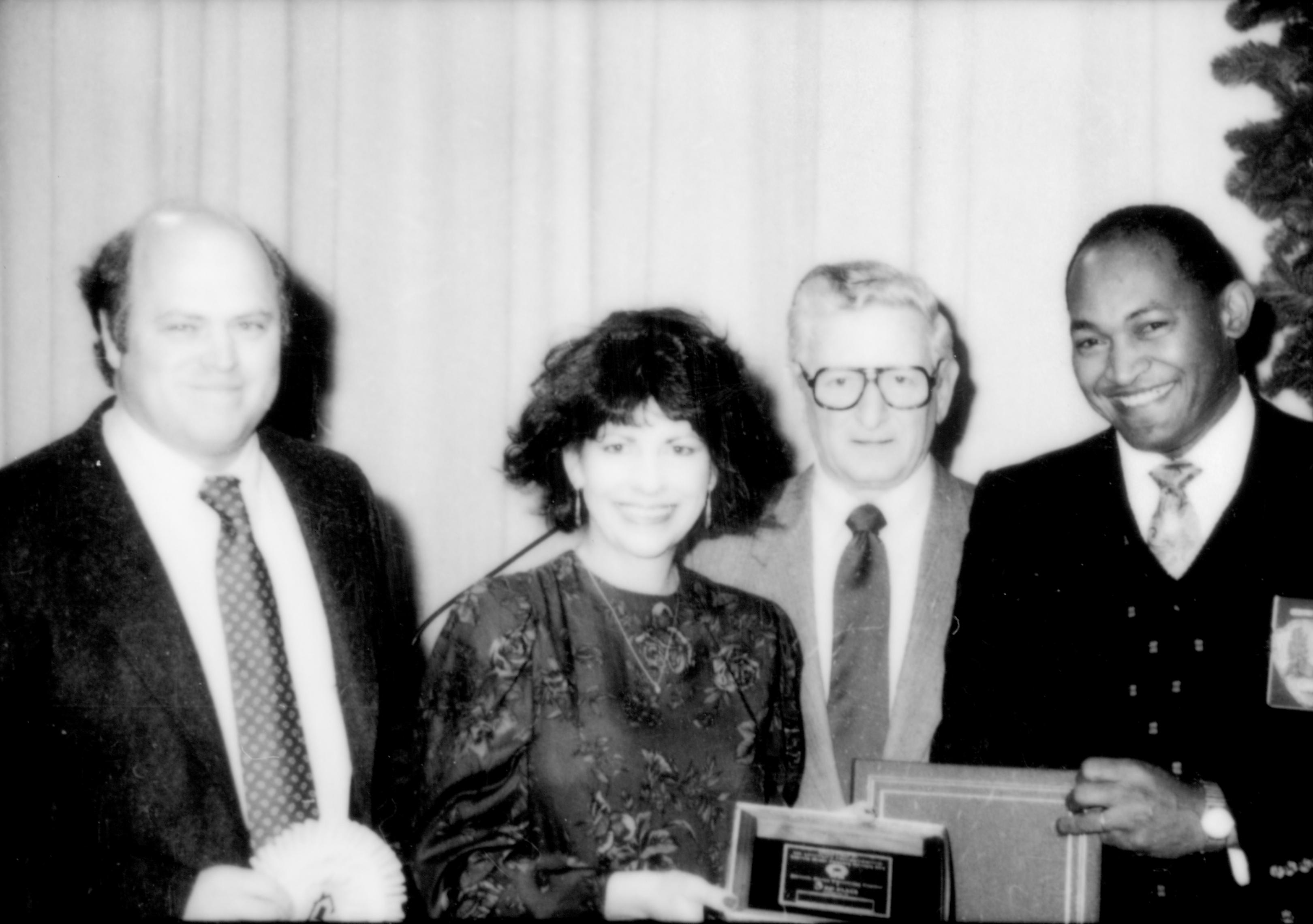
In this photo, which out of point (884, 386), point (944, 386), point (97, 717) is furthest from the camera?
point (944, 386)

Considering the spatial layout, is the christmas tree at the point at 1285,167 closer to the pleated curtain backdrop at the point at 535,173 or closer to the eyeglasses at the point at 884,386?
the pleated curtain backdrop at the point at 535,173

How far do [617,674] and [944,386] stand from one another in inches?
43.1

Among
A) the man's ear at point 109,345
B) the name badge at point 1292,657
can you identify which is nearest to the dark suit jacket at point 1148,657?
the name badge at point 1292,657

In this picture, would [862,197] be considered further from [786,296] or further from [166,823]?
[166,823]

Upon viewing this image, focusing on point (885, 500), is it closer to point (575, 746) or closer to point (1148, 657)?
point (1148, 657)

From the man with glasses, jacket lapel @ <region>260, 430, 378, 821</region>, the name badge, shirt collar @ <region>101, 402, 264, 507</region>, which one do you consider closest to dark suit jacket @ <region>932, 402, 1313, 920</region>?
the name badge

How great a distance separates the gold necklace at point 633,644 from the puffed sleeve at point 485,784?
164mm

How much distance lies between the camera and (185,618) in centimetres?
201

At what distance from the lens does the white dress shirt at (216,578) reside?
208cm

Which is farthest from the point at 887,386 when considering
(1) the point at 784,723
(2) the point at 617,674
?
(2) the point at 617,674

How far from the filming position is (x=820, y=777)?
2.29m

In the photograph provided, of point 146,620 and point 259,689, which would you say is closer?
point 146,620

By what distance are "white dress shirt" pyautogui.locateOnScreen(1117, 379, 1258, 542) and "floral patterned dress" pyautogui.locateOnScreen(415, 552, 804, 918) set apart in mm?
839

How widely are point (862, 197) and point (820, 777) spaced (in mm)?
1928
